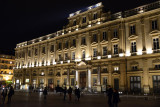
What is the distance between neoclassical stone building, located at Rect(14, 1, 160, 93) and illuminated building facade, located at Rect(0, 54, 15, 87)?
30502mm

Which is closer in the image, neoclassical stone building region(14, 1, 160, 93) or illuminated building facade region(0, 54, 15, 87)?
neoclassical stone building region(14, 1, 160, 93)

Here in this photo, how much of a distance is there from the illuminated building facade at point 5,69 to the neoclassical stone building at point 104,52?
3050 centimetres

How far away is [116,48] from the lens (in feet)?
124

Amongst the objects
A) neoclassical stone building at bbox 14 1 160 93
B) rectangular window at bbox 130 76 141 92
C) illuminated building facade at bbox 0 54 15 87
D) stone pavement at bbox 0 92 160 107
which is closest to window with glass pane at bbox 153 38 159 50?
neoclassical stone building at bbox 14 1 160 93

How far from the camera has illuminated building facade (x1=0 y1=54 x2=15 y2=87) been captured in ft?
259

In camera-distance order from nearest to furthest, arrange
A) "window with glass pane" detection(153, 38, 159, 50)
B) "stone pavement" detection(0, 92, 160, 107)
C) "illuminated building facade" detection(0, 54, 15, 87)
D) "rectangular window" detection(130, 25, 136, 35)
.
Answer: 1. "stone pavement" detection(0, 92, 160, 107)
2. "window with glass pane" detection(153, 38, 159, 50)
3. "rectangular window" detection(130, 25, 136, 35)
4. "illuminated building facade" detection(0, 54, 15, 87)

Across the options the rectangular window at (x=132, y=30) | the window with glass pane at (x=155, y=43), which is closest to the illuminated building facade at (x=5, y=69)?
the rectangular window at (x=132, y=30)

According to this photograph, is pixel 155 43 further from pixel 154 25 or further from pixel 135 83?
pixel 135 83

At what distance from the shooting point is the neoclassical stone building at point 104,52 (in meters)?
33.2

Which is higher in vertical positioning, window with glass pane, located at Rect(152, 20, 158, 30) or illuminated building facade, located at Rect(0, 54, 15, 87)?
window with glass pane, located at Rect(152, 20, 158, 30)

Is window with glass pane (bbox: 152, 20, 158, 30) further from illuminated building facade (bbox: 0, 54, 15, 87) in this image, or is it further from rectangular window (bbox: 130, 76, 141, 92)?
illuminated building facade (bbox: 0, 54, 15, 87)

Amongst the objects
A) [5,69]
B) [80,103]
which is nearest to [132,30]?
[80,103]

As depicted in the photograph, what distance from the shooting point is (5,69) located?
266 ft

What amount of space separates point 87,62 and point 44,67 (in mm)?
18264
